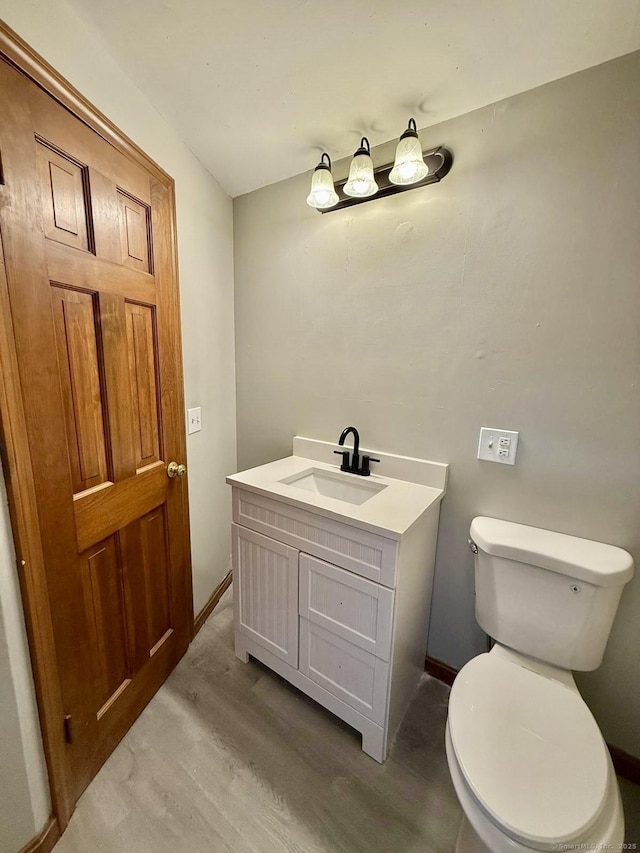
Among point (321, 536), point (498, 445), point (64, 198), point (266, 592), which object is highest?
point (64, 198)

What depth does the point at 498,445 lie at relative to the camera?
126 centimetres

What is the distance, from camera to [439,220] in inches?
50.5

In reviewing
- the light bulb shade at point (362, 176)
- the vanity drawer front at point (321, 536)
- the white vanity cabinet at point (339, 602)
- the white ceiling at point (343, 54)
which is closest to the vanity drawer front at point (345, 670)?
the white vanity cabinet at point (339, 602)

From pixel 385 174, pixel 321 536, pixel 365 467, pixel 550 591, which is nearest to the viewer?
pixel 550 591

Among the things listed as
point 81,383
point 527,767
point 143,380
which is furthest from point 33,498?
point 527,767

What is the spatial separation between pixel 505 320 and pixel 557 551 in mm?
812

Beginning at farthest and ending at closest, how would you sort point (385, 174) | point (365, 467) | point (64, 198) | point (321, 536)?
point (365, 467)
point (385, 174)
point (321, 536)
point (64, 198)

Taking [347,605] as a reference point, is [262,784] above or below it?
below

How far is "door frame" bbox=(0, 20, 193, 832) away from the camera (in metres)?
0.78

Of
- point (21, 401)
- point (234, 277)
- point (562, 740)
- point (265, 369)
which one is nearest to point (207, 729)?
point (562, 740)

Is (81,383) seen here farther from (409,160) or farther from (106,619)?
(409,160)

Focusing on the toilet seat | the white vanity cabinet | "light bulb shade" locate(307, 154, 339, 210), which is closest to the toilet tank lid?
the white vanity cabinet

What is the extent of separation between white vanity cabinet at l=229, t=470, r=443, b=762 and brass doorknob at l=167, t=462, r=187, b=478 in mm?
235

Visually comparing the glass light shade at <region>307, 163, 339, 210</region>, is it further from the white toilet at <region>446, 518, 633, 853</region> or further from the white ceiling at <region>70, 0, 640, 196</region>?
the white toilet at <region>446, 518, 633, 853</region>
